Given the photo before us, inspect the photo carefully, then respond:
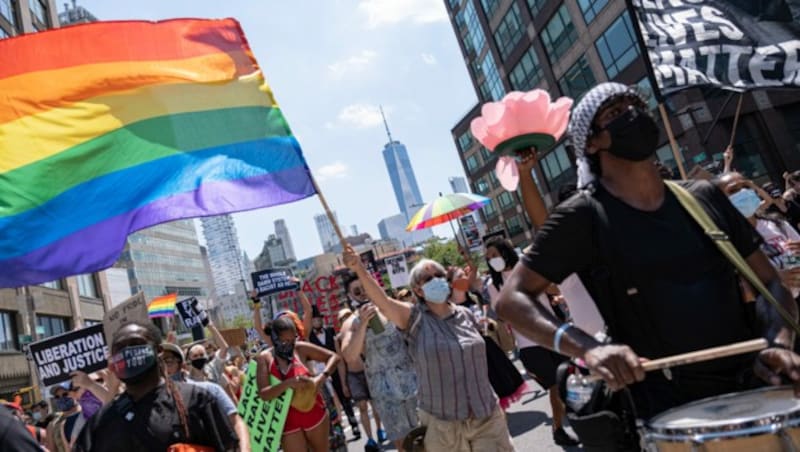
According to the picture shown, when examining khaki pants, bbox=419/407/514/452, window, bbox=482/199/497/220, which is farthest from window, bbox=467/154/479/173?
khaki pants, bbox=419/407/514/452

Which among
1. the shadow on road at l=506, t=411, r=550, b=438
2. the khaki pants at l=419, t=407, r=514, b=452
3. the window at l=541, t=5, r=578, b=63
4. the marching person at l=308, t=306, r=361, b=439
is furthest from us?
the window at l=541, t=5, r=578, b=63

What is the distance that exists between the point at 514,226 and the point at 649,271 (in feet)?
180

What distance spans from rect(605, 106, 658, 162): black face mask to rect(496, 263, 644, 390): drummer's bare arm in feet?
1.93

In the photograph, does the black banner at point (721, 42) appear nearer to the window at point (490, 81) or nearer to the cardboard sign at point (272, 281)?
the cardboard sign at point (272, 281)

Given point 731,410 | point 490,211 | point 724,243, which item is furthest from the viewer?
point 490,211

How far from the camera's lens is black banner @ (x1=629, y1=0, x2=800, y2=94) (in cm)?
559

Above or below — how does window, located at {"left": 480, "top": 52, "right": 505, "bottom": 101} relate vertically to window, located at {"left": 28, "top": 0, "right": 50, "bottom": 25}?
below

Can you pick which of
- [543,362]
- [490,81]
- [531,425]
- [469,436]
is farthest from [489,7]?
[469,436]

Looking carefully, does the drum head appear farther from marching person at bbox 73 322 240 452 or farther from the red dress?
the red dress

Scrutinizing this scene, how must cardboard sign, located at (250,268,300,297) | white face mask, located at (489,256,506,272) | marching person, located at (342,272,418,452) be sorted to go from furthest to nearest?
cardboard sign, located at (250,268,300,297) → white face mask, located at (489,256,506,272) → marching person, located at (342,272,418,452)

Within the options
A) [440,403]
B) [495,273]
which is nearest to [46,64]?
[440,403]

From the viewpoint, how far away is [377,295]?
4.28 meters

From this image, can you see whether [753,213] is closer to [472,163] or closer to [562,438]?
[562,438]

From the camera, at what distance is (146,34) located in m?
5.12
